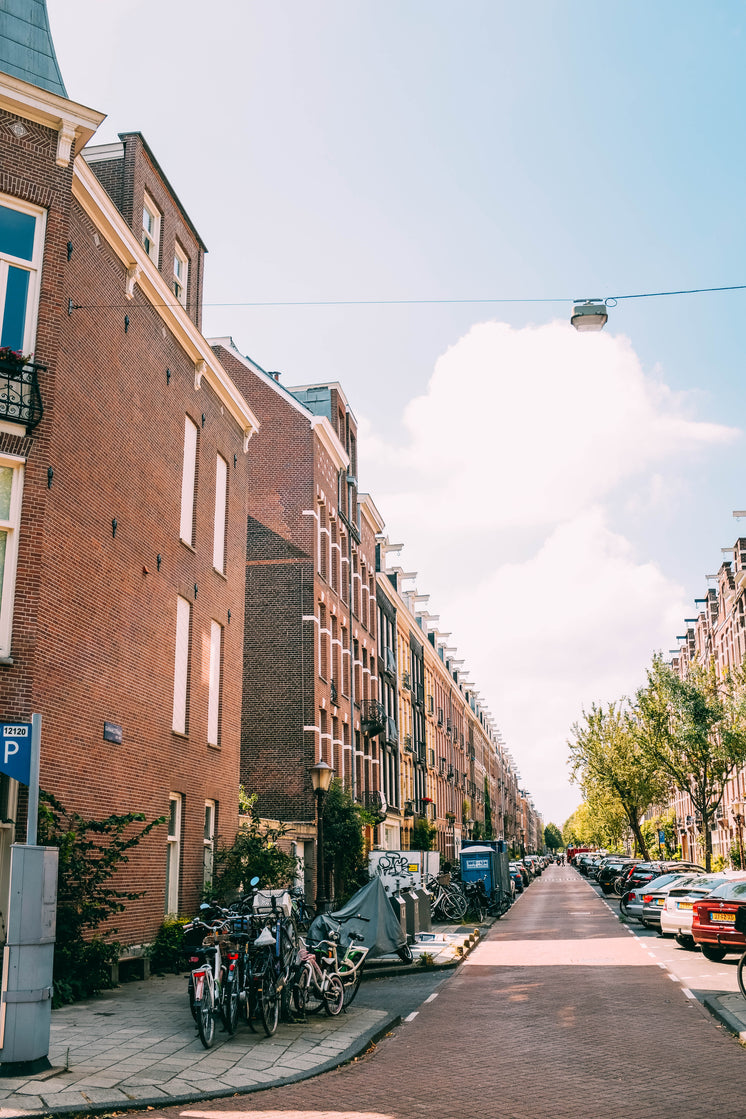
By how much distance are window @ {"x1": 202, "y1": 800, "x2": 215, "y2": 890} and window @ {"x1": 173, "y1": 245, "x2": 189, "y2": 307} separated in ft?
34.8

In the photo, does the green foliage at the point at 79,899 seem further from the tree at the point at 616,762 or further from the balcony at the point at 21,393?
the tree at the point at 616,762

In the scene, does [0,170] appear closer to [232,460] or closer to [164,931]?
[232,460]

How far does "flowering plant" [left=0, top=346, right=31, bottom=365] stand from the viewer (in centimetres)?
A: 1382

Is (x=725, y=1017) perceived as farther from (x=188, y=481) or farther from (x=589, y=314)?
(x=188, y=481)

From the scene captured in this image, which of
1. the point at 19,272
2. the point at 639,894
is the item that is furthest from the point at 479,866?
the point at 19,272

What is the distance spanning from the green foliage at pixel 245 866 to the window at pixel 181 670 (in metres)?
2.77

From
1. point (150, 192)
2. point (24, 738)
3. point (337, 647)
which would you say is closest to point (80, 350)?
point (150, 192)

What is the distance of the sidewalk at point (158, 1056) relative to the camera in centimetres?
836

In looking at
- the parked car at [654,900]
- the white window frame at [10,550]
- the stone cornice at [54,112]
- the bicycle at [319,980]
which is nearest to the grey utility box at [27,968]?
the bicycle at [319,980]

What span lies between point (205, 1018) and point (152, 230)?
50.7ft

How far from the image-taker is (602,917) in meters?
35.1

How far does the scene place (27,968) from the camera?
8.91 meters

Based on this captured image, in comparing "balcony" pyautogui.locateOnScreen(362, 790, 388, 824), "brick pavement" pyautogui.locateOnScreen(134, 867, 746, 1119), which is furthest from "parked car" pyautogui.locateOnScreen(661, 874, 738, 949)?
"balcony" pyautogui.locateOnScreen(362, 790, 388, 824)

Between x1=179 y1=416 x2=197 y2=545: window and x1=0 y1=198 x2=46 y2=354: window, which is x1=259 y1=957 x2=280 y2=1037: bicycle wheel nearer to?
x1=0 y1=198 x2=46 y2=354: window
